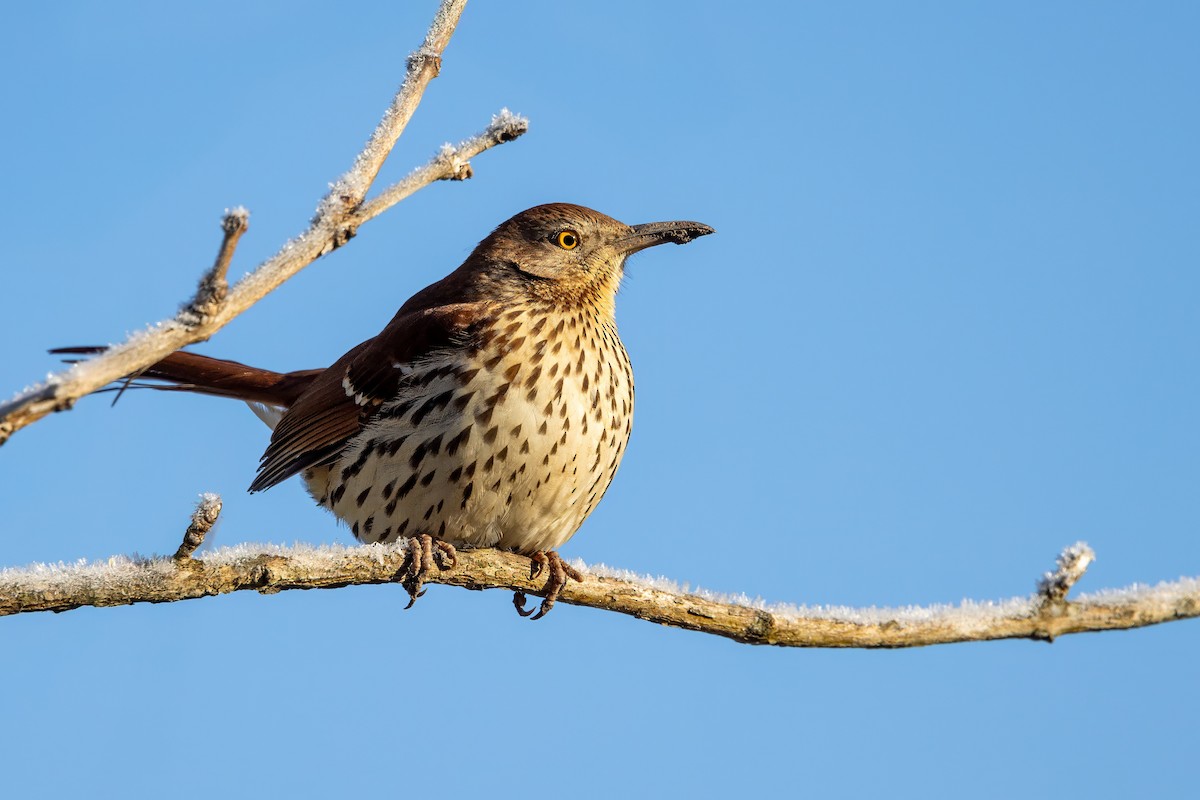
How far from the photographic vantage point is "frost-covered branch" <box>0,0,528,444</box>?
254 cm

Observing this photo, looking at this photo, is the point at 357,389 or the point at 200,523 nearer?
the point at 200,523

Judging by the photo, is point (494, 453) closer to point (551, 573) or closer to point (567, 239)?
point (551, 573)

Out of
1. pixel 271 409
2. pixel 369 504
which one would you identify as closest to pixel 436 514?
pixel 369 504

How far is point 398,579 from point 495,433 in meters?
0.83

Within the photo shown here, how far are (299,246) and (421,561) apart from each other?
2.09m

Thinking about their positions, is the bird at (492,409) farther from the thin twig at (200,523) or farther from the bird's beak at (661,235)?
the thin twig at (200,523)

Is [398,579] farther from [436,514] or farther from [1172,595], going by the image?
[1172,595]

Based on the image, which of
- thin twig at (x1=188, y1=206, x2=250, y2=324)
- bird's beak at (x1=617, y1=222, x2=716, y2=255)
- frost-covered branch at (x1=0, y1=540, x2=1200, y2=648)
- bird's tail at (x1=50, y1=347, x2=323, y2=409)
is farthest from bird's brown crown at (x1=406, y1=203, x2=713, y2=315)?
thin twig at (x1=188, y1=206, x2=250, y2=324)

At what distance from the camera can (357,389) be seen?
5.93 m

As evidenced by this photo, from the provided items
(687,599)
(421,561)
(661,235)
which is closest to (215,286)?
(421,561)

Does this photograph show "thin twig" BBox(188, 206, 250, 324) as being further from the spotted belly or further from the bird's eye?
the bird's eye

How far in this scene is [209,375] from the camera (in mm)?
6840

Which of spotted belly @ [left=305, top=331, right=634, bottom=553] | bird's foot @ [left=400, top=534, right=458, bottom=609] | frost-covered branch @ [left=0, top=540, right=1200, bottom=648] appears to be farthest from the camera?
spotted belly @ [left=305, top=331, right=634, bottom=553]

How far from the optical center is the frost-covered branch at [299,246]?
2543mm
